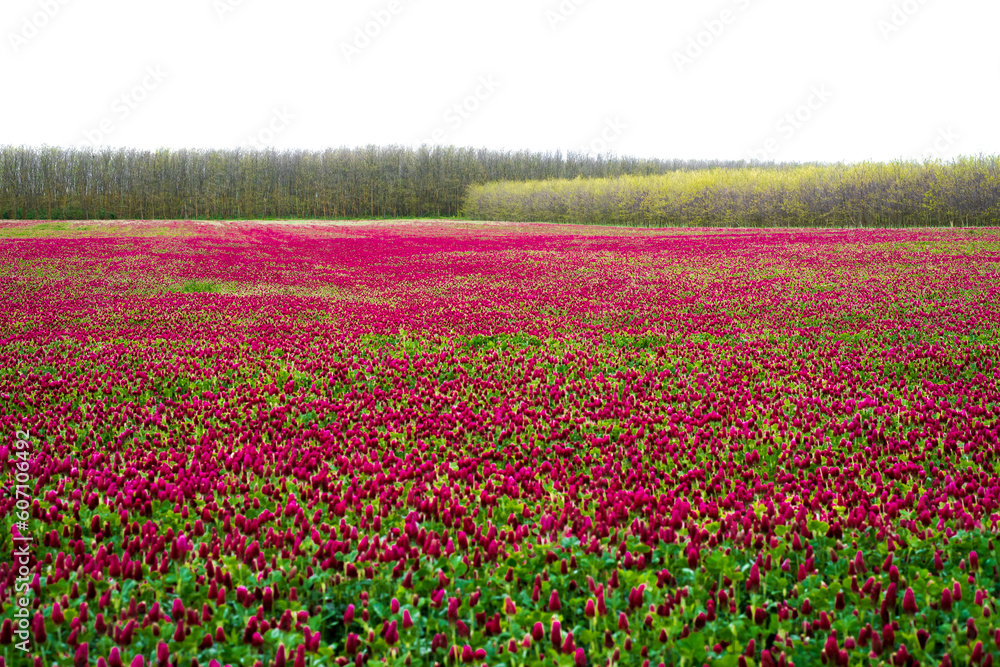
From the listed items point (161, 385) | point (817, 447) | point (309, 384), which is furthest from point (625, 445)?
point (161, 385)

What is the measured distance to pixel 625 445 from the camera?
5875mm

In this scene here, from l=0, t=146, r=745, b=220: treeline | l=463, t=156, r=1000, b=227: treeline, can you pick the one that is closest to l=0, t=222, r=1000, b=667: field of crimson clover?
l=463, t=156, r=1000, b=227: treeline

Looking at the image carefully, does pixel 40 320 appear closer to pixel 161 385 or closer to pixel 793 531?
pixel 161 385

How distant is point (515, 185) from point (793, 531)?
100927 mm

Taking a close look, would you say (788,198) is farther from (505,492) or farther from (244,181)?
(244,181)

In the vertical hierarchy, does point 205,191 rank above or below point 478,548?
→ above

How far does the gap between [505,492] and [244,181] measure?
11452 centimetres

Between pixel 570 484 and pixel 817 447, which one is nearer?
pixel 570 484

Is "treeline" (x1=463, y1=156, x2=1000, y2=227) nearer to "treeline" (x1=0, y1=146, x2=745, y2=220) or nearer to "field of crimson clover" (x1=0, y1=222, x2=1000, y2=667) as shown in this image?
"treeline" (x1=0, y1=146, x2=745, y2=220)

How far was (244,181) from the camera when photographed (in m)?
106

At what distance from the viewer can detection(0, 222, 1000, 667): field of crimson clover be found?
126 inches

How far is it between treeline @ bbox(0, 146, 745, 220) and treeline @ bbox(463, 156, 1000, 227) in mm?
23742

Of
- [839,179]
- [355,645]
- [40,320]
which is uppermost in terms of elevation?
[839,179]

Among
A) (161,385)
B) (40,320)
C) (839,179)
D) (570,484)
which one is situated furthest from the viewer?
(839,179)
